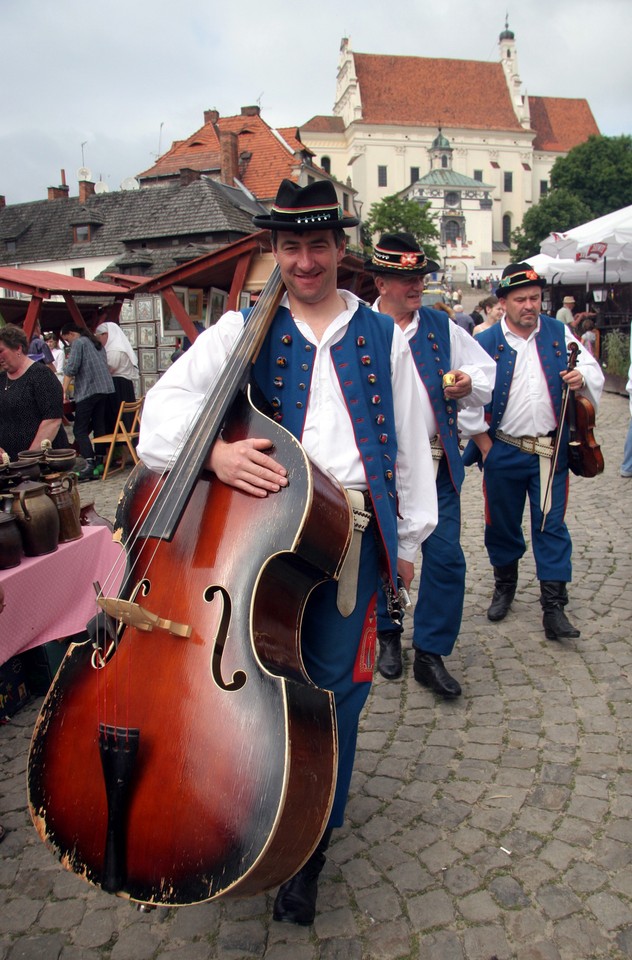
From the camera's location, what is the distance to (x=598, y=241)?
1030cm

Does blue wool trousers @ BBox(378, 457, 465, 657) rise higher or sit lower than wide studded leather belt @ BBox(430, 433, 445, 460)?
lower

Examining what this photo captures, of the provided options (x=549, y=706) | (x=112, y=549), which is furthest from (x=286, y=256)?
(x=112, y=549)

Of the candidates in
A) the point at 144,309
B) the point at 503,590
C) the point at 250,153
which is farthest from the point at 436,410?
the point at 250,153

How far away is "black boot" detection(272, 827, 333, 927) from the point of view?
2242 millimetres

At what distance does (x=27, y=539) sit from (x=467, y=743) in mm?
2288

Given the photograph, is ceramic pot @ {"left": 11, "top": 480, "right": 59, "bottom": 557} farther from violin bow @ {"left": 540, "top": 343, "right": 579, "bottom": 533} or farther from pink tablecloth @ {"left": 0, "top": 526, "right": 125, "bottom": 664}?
violin bow @ {"left": 540, "top": 343, "right": 579, "bottom": 533}

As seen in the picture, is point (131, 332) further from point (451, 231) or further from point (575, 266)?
point (451, 231)

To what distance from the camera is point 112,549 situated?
14.4 feet

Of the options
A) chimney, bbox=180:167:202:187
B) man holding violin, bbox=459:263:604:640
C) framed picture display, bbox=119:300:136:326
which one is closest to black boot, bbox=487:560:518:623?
man holding violin, bbox=459:263:604:640

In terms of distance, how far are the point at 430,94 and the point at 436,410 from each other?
299ft

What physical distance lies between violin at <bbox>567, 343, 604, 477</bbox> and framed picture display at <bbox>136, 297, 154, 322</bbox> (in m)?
11.5

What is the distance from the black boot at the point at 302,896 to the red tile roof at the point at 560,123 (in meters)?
96.7

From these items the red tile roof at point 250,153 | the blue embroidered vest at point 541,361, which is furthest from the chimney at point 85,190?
the blue embroidered vest at point 541,361

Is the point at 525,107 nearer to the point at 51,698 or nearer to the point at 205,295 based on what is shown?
the point at 205,295
